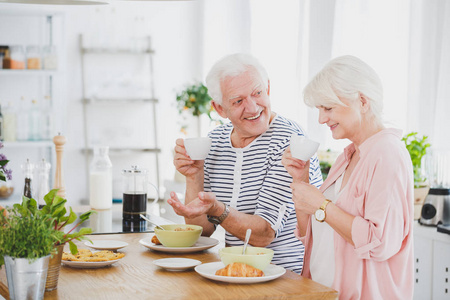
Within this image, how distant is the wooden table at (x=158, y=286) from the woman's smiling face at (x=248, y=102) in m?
0.68

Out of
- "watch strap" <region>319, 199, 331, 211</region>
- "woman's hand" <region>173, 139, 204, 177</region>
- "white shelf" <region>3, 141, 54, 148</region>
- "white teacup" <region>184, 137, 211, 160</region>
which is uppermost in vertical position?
"white teacup" <region>184, 137, 211, 160</region>

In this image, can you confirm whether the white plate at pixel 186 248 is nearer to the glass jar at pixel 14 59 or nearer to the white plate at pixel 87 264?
the white plate at pixel 87 264

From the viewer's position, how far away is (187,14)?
245 inches

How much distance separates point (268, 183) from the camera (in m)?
2.26

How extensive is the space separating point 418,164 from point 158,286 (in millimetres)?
1875

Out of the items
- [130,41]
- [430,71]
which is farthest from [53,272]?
[130,41]

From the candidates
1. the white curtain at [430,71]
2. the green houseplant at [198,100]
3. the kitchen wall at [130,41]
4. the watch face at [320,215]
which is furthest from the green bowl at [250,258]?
the kitchen wall at [130,41]

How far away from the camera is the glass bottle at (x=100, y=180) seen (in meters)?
2.95

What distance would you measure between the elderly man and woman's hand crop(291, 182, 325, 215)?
278 millimetres

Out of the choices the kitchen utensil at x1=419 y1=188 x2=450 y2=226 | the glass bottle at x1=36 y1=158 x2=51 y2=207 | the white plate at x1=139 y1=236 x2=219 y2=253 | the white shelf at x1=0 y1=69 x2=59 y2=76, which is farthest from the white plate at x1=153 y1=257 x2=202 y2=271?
the white shelf at x1=0 y1=69 x2=59 y2=76

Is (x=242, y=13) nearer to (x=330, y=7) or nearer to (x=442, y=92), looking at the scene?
(x=330, y=7)

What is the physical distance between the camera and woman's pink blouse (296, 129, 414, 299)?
69.1 inches

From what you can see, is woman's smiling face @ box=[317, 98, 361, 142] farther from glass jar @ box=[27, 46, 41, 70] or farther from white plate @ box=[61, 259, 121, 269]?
glass jar @ box=[27, 46, 41, 70]

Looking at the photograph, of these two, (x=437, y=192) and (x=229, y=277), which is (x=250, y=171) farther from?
(x=437, y=192)
